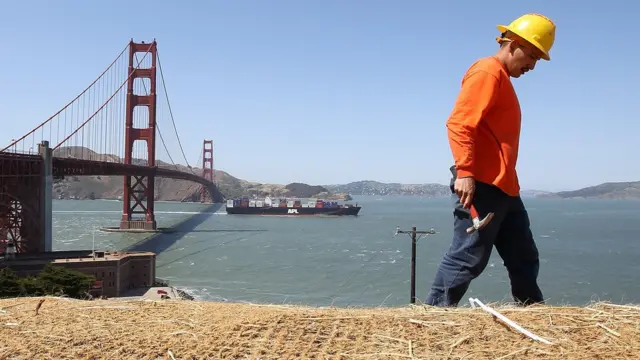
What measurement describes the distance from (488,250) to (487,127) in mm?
551

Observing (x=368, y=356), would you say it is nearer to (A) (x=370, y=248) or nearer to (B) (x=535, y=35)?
(B) (x=535, y=35)

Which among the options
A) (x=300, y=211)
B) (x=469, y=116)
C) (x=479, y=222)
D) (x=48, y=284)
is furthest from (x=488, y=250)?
(x=300, y=211)

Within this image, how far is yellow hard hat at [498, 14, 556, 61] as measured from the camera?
7.68ft

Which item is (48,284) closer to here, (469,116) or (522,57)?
(469,116)

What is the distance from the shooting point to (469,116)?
228 centimetres

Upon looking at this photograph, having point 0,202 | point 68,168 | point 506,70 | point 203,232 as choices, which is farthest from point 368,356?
point 203,232

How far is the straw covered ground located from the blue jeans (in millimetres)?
181

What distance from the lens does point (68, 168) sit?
27.8 meters

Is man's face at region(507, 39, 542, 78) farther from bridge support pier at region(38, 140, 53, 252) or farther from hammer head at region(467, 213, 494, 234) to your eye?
bridge support pier at region(38, 140, 53, 252)

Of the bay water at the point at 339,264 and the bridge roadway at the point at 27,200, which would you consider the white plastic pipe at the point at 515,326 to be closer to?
the bay water at the point at 339,264

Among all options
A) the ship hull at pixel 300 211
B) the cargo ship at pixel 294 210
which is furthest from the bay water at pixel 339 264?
the cargo ship at pixel 294 210

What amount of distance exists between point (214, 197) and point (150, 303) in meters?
87.6

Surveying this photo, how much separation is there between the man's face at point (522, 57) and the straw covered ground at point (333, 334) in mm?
1072

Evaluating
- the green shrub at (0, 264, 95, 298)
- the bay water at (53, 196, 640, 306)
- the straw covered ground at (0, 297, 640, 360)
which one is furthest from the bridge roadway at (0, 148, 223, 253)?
the straw covered ground at (0, 297, 640, 360)
